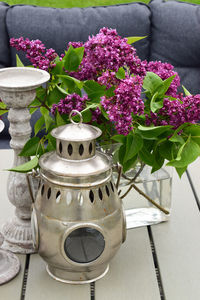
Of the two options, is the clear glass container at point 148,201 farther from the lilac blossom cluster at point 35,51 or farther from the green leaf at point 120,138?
the lilac blossom cluster at point 35,51

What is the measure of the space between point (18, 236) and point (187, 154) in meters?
0.42

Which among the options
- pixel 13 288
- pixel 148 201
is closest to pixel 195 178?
pixel 148 201

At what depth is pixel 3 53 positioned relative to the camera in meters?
2.35

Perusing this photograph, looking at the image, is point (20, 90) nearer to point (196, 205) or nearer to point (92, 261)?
point (92, 261)

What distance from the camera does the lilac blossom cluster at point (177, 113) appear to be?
0.91 meters

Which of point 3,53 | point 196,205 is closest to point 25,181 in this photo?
point 196,205

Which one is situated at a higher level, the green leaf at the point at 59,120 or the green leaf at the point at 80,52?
the green leaf at the point at 80,52

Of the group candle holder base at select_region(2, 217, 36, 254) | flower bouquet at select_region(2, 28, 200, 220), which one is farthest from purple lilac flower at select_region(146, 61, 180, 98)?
candle holder base at select_region(2, 217, 36, 254)

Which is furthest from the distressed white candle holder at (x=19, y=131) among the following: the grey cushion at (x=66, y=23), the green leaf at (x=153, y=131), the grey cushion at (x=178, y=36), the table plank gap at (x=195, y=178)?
the grey cushion at (x=178, y=36)

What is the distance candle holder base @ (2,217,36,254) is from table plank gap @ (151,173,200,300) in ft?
0.93

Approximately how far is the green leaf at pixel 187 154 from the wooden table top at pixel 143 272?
0.24 meters

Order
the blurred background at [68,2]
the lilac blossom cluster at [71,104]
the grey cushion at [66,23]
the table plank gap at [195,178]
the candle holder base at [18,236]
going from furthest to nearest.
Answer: the blurred background at [68,2] < the grey cushion at [66,23] < the table plank gap at [195,178] < the candle holder base at [18,236] < the lilac blossom cluster at [71,104]

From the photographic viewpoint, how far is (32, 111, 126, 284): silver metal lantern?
34.1 inches

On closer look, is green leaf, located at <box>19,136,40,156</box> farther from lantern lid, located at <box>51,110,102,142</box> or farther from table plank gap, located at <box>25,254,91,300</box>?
table plank gap, located at <box>25,254,91,300</box>
